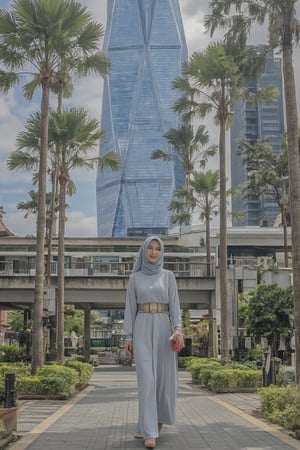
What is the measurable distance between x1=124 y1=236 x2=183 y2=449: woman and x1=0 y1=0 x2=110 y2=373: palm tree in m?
9.59

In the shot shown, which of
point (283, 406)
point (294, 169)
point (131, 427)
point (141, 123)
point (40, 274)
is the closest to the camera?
point (131, 427)

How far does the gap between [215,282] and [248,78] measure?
20.1 meters

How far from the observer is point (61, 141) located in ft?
72.3

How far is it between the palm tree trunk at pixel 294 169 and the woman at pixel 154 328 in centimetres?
383

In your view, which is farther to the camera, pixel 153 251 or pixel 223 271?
pixel 223 271

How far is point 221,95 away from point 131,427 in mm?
15704

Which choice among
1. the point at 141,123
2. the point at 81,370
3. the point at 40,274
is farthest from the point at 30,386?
the point at 141,123

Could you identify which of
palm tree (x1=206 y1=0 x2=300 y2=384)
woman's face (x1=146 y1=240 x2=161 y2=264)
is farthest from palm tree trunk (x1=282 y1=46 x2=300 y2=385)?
woman's face (x1=146 y1=240 x2=161 y2=264)

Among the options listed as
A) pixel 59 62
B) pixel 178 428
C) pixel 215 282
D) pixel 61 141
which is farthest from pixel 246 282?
pixel 178 428

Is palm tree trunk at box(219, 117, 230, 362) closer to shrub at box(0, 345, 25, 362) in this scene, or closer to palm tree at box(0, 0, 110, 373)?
palm tree at box(0, 0, 110, 373)

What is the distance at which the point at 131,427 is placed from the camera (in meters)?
9.78

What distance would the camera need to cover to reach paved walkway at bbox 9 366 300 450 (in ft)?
26.1

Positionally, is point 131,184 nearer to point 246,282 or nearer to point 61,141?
point 246,282

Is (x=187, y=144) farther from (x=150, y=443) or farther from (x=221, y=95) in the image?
(x=150, y=443)
